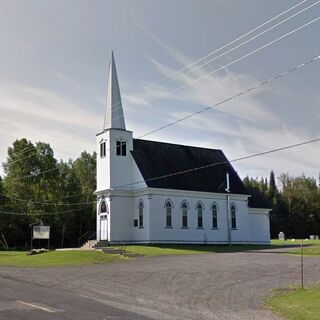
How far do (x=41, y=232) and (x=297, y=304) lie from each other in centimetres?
3807

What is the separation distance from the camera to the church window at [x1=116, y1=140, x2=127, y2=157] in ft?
178

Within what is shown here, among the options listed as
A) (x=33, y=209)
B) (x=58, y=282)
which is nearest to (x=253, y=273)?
(x=58, y=282)

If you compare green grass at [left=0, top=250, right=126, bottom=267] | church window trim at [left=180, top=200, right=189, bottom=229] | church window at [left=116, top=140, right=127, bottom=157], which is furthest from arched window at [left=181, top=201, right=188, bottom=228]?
green grass at [left=0, top=250, right=126, bottom=267]

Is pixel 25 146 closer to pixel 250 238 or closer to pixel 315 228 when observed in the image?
pixel 250 238

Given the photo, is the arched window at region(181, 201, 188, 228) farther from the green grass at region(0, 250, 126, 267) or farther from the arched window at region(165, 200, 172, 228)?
the green grass at region(0, 250, 126, 267)

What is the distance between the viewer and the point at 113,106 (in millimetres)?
55688

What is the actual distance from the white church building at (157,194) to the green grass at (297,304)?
33352 millimetres

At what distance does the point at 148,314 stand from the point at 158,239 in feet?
125

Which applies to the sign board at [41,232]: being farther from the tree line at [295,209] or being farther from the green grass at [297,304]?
the tree line at [295,209]

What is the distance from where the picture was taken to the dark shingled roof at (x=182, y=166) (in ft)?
179

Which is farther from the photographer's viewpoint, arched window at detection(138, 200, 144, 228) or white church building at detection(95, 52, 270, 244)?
arched window at detection(138, 200, 144, 228)

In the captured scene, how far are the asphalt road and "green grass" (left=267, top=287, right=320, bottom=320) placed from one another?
4355 millimetres

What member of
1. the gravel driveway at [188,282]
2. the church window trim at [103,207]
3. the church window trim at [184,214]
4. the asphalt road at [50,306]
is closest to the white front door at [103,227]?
the church window trim at [103,207]

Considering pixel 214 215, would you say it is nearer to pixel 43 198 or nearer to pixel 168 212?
pixel 168 212
